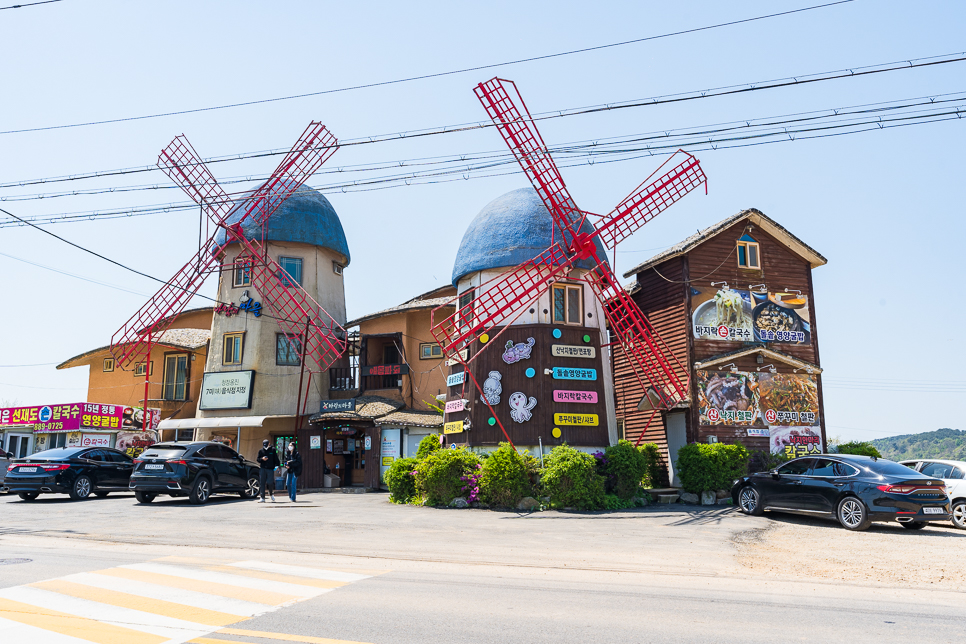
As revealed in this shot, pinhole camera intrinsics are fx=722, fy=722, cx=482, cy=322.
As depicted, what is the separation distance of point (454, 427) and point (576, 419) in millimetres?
4175

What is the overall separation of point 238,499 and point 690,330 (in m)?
15.9

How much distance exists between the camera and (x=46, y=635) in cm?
642

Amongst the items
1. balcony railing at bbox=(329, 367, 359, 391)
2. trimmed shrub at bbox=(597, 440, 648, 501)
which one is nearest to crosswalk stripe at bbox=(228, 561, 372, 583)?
trimmed shrub at bbox=(597, 440, 648, 501)

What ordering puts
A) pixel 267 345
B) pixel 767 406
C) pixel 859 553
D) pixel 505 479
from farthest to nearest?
pixel 267 345
pixel 767 406
pixel 505 479
pixel 859 553

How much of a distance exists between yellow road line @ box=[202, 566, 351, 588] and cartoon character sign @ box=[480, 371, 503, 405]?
1319cm

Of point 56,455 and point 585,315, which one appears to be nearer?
point 56,455

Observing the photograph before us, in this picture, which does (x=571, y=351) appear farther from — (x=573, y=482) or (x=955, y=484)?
(x=955, y=484)

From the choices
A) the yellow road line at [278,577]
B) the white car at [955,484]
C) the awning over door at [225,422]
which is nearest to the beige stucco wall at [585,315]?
the white car at [955,484]

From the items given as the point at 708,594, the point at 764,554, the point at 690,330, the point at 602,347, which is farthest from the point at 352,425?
the point at 708,594

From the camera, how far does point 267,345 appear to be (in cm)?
3041

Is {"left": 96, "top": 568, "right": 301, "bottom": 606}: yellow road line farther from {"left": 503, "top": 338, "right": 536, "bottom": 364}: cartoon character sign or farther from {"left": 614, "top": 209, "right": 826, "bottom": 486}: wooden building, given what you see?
{"left": 614, "top": 209, "right": 826, "bottom": 486}: wooden building

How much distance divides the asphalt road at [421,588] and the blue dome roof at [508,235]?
10.1 m

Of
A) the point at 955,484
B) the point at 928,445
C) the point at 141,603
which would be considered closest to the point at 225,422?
the point at 141,603


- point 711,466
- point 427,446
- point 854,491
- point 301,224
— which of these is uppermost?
point 301,224
